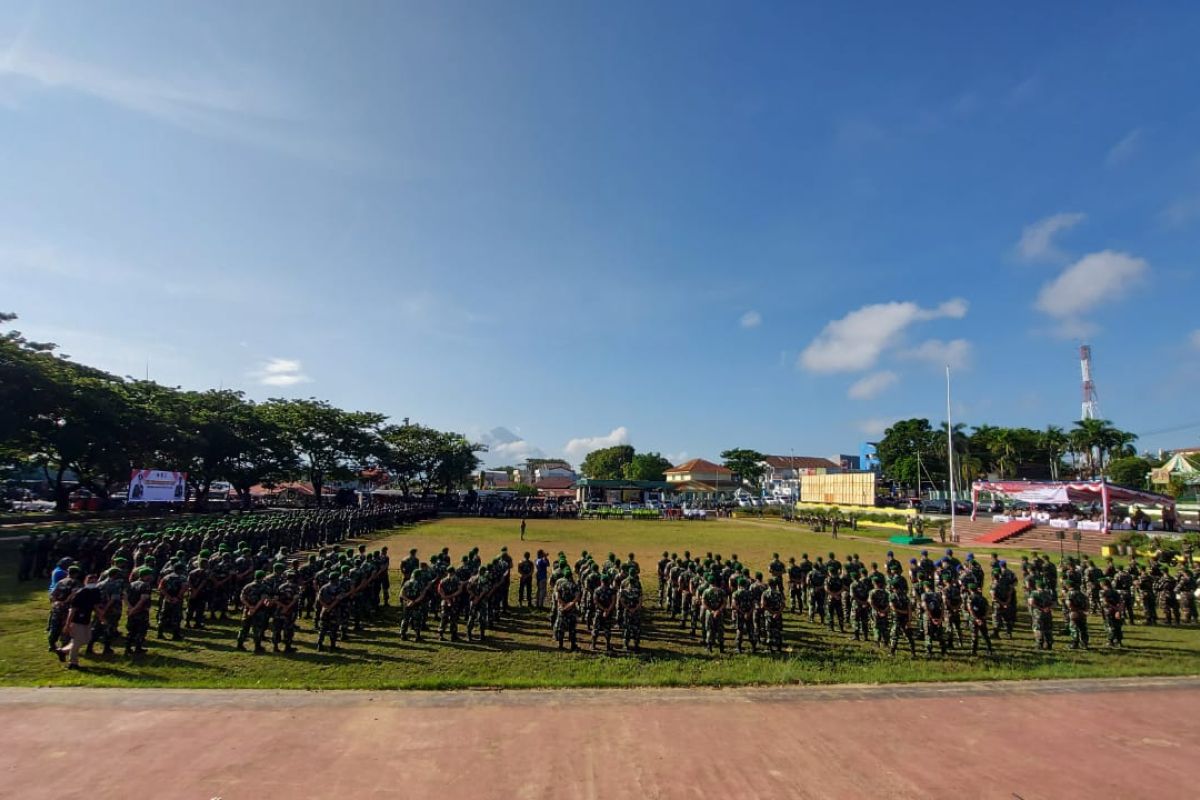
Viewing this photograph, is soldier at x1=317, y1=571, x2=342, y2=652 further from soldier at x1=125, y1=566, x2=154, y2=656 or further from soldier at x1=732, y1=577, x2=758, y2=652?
soldier at x1=732, y1=577, x2=758, y2=652

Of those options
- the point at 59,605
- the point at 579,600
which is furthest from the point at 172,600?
the point at 579,600

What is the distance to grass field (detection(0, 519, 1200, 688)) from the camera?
9.66 meters

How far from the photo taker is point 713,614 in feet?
38.7

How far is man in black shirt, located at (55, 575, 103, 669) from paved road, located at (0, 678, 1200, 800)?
111 cm

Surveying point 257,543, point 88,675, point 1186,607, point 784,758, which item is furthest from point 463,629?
point 1186,607

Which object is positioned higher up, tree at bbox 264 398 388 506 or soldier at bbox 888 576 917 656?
tree at bbox 264 398 388 506

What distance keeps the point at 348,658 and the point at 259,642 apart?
1835mm

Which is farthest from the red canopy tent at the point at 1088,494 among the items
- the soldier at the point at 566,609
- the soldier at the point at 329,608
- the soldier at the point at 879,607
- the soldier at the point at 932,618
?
the soldier at the point at 329,608

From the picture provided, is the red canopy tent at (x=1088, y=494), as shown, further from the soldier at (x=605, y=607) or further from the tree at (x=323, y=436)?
the tree at (x=323, y=436)

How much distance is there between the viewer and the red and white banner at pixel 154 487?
27156 millimetres

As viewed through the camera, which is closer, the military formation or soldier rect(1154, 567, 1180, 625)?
the military formation

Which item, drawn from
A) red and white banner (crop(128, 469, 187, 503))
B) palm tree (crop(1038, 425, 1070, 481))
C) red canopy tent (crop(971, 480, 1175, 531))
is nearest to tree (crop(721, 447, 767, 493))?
palm tree (crop(1038, 425, 1070, 481))

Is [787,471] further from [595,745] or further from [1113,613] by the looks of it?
[595,745]

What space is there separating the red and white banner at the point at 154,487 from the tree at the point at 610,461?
90308mm
